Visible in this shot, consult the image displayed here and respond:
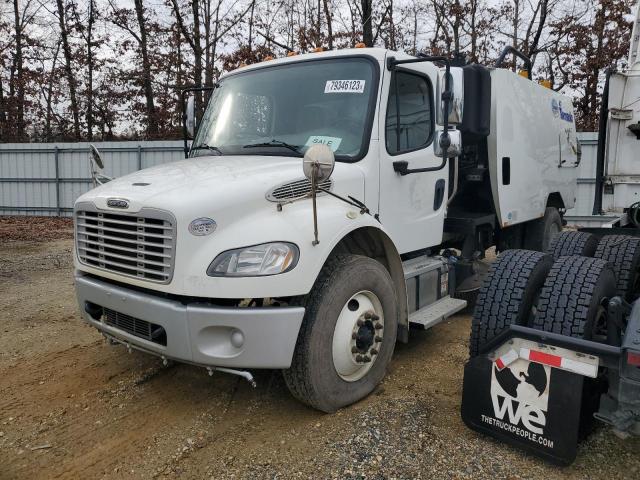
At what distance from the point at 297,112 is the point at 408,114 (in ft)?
2.98

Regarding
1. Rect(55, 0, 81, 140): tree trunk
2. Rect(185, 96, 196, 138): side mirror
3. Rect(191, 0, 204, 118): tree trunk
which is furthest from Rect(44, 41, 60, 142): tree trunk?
Rect(185, 96, 196, 138): side mirror

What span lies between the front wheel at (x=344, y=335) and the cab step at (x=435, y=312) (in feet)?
1.35

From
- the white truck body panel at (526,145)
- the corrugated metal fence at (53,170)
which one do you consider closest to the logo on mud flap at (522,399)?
the white truck body panel at (526,145)

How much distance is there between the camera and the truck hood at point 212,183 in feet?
9.70

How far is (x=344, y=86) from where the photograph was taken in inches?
153

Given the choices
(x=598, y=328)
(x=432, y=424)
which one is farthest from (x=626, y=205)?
(x=432, y=424)

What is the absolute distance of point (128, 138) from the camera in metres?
23.1

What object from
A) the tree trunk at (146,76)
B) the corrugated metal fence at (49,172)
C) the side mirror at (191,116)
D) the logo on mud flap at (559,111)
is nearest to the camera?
the side mirror at (191,116)

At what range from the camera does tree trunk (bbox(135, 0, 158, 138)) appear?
21.9 meters

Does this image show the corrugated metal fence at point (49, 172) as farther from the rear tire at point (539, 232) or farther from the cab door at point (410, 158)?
the cab door at point (410, 158)

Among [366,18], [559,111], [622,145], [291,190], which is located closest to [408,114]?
[291,190]

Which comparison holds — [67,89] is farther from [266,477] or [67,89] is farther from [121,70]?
[266,477]

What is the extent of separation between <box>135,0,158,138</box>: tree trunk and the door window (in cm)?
1987

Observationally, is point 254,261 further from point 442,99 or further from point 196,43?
point 196,43
